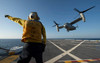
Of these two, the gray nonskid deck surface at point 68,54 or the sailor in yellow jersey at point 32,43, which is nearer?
the sailor in yellow jersey at point 32,43

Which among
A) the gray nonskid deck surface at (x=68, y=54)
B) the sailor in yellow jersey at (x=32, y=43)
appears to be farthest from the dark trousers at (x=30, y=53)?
the gray nonskid deck surface at (x=68, y=54)

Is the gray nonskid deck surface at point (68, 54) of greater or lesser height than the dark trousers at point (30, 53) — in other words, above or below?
below

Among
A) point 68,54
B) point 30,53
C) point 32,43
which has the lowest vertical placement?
point 68,54

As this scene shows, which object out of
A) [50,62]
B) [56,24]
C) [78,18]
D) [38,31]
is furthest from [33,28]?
[56,24]

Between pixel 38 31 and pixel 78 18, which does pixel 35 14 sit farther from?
pixel 78 18

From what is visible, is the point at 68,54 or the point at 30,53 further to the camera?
the point at 68,54

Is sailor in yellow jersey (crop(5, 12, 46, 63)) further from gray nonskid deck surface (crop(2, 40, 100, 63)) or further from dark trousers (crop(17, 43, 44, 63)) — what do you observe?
gray nonskid deck surface (crop(2, 40, 100, 63))

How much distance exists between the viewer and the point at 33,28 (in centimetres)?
173

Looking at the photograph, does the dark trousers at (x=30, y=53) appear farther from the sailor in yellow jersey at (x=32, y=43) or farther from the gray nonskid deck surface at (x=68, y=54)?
the gray nonskid deck surface at (x=68, y=54)

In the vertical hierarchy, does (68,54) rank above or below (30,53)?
below

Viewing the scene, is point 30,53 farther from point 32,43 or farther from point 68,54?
point 68,54

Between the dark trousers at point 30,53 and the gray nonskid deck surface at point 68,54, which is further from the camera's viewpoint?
the gray nonskid deck surface at point 68,54

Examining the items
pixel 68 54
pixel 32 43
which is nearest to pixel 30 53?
pixel 32 43

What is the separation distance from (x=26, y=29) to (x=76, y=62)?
3492 millimetres
